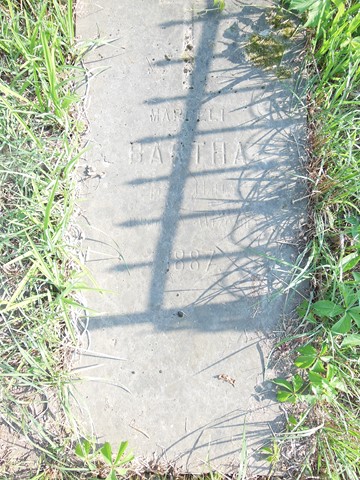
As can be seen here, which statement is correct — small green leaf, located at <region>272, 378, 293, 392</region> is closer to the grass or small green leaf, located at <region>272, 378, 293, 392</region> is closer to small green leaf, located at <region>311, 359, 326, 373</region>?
the grass

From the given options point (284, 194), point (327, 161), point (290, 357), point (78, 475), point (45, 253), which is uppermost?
point (327, 161)

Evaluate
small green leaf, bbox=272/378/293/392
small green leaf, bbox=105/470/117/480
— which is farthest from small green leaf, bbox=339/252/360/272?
small green leaf, bbox=105/470/117/480

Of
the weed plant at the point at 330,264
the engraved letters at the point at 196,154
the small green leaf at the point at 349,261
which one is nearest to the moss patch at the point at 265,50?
the weed plant at the point at 330,264

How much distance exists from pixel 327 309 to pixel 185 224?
27.4 inches

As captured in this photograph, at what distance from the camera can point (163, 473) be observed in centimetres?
189

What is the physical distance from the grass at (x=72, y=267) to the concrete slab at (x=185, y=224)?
0.34 ft

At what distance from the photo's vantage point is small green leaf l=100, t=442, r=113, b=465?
180 centimetres

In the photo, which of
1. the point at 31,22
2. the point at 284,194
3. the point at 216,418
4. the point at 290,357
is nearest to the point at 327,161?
the point at 284,194

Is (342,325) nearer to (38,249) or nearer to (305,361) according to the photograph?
(305,361)

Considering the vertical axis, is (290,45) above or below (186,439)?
above

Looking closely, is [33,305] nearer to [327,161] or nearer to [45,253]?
[45,253]

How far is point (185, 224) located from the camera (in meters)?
2.00

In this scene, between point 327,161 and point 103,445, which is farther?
point 327,161

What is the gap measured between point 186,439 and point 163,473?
0.56 feet
